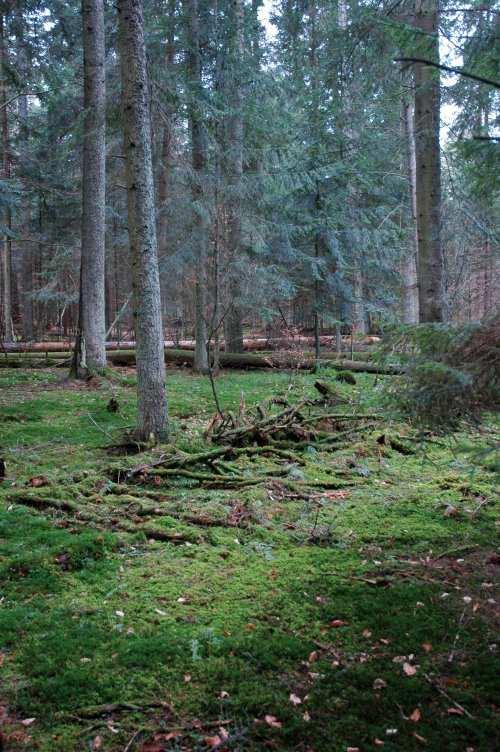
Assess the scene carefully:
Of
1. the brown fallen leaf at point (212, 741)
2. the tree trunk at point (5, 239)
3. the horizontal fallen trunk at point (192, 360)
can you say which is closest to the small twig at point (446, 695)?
the brown fallen leaf at point (212, 741)

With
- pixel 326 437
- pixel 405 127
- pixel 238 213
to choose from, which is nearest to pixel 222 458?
pixel 326 437

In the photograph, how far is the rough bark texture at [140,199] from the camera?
696 centimetres

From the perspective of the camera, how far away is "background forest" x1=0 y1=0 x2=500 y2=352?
28.7 feet

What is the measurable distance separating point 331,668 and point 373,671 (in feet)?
0.75

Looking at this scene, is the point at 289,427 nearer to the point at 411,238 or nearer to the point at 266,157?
the point at 266,157

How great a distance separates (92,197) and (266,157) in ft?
17.1

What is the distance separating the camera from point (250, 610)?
3705 mm

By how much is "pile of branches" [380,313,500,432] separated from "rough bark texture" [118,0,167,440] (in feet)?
14.1

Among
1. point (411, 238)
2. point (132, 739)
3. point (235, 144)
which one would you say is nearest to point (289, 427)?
point (132, 739)

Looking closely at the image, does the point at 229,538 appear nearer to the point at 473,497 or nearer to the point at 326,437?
the point at 473,497

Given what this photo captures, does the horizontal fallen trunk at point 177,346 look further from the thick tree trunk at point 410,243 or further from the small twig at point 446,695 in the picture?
the small twig at point 446,695

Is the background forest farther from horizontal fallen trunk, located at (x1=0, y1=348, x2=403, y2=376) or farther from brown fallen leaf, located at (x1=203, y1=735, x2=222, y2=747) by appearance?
brown fallen leaf, located at (x1=203, y1=735, x2=222, y2=747)

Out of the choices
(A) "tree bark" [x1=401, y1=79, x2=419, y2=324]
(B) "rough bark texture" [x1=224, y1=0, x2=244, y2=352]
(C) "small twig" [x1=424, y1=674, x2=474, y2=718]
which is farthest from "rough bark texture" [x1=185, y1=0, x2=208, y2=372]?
(C) "small twig" [x1=424, y1=674, x2=474, y2=718]

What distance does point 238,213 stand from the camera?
42.7ft
